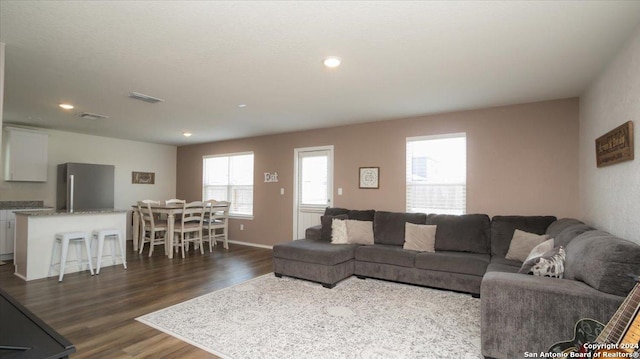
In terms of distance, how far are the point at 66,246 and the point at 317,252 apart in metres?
3.37

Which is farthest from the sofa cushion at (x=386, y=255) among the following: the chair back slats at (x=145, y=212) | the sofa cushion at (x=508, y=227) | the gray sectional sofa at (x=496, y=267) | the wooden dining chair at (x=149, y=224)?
the chair back slats at (x=145, y=212)

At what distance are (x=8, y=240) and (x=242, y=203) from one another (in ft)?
13.0

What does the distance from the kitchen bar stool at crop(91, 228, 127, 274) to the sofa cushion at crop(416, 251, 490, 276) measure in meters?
4.40

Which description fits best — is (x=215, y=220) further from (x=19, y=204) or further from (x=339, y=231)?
(x=19, y=204)

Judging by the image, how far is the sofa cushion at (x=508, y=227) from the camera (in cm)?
382

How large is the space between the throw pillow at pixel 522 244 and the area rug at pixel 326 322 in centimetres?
68

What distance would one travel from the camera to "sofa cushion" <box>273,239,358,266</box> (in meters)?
4.06

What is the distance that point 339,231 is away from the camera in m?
4.77

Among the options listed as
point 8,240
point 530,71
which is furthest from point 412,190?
point 8,240

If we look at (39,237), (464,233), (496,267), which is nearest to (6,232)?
(39,237)

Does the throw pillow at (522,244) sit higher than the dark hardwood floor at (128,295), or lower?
higher

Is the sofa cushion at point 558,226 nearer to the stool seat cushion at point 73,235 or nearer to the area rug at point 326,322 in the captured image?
the area rug at point 326,322

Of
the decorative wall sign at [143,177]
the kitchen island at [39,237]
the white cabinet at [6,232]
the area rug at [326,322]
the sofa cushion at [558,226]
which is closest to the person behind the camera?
the area rug at [326,322]

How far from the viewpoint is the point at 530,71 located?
3.08m
